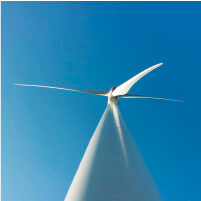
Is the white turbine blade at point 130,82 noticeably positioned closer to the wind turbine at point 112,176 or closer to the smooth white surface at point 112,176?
the wind turbine at point 112,176

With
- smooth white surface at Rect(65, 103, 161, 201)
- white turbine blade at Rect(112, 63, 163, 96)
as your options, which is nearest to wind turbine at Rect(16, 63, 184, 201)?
smooth white surface at Rect(65, 103, 161, 201)

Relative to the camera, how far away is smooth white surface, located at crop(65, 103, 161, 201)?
4242 mm

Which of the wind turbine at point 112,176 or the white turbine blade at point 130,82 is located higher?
the white turbine blade at point 130,82

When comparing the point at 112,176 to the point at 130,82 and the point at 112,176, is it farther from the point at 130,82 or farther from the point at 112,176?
the point at 130,82

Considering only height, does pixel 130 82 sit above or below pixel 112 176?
above

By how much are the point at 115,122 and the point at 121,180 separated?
10.1 feet

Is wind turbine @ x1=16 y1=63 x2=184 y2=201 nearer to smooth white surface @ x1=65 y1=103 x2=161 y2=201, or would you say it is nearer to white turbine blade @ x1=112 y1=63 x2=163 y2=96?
smooth white surface @ x1=65 y1=103 x2=161 y2=201

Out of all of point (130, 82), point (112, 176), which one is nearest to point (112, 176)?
point (112, 176)

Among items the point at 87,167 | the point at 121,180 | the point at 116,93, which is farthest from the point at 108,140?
the point at 116,93

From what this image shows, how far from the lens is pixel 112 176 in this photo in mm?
4652

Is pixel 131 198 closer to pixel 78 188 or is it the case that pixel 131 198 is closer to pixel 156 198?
pixel 156 198

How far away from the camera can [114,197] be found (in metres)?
4.15

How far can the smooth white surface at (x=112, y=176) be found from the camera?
424 centimetres

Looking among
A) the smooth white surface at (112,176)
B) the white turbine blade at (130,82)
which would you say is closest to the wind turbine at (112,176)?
the smooth white surface at (112,176)
